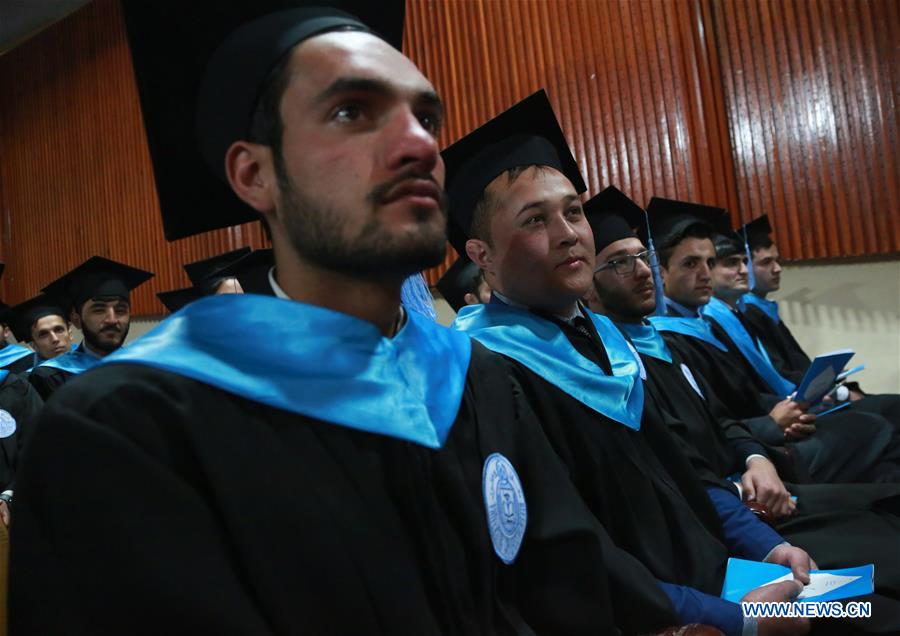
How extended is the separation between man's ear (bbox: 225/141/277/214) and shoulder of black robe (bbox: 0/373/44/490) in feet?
12.3

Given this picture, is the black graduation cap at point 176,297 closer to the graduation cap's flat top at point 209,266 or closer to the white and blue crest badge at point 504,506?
the graduation cap's flat top at point 209,266

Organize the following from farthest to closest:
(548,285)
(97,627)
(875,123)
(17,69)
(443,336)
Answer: (17,69), (875,123), (548,285), (443,336), (97,627)

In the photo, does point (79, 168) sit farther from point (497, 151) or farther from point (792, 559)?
point (792, 559)

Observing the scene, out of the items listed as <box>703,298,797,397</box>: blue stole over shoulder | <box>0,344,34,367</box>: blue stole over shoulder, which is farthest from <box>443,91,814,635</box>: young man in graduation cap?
<box>0,344,34,367</box>: blue stole over shoulder

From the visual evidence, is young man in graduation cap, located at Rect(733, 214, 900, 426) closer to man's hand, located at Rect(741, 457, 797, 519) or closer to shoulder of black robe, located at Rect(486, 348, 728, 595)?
man's hand, located at Rect(741, 457, 797, 519)

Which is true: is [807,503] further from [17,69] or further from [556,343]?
[17,69]

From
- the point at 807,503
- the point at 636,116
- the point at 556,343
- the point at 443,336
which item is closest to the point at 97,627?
the point at 443,336

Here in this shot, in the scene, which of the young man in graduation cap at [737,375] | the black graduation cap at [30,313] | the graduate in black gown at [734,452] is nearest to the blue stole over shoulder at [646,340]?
the graduate in black gown at [734,452]

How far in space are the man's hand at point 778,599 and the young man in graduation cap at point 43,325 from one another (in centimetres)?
569

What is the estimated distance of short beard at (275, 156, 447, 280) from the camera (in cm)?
106

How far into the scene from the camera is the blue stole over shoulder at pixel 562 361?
2000 mm

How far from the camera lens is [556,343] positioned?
6.90 feet

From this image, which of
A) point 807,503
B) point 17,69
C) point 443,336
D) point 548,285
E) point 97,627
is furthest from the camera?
point 17,69

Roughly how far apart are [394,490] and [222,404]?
29cm
